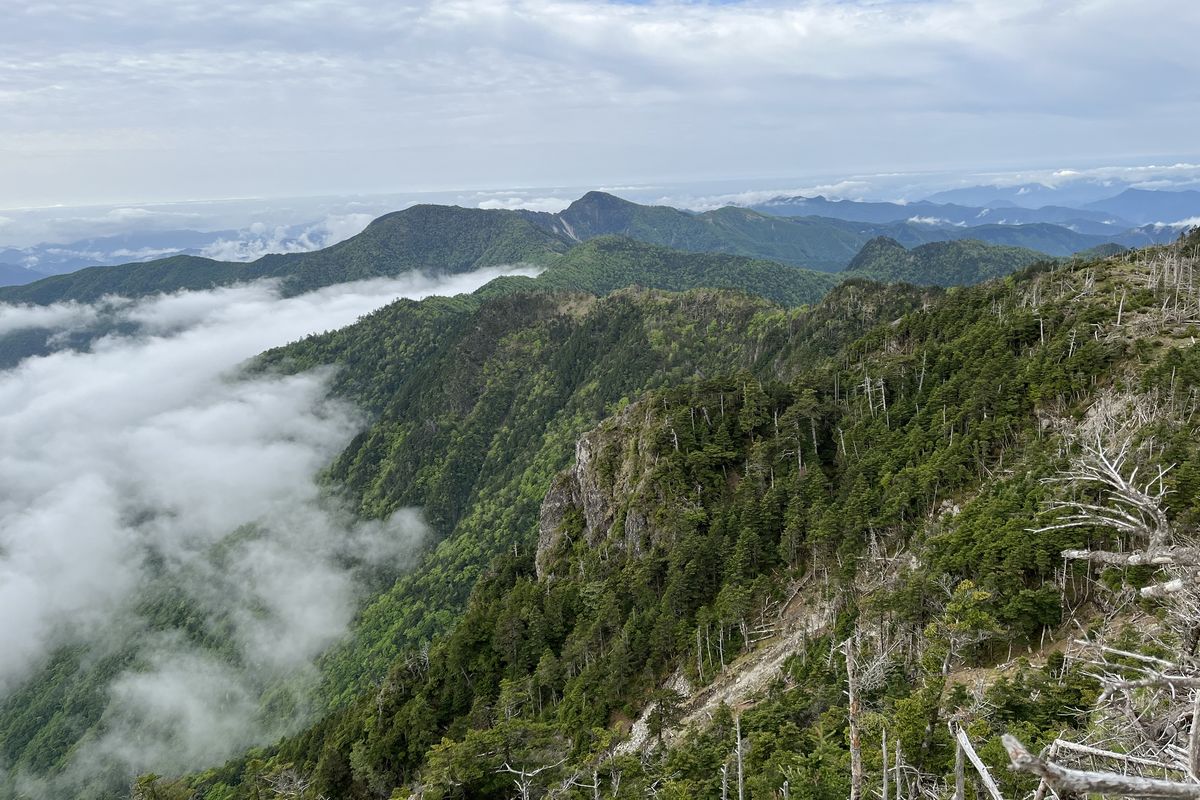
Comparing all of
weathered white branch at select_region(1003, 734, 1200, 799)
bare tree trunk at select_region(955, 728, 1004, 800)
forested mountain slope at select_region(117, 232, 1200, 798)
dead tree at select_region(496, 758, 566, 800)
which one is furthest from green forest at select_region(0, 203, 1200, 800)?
weathered white branch at select_region(1003, 734, 1200, 799)

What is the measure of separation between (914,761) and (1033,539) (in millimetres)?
20857

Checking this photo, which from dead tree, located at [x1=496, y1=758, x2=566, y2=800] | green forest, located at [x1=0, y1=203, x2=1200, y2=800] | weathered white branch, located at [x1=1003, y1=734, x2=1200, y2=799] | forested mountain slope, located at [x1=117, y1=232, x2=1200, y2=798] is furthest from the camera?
dead tree, located at [x1=496, y1=758, x2=566, y2=800]

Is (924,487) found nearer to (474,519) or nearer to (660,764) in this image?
(660,764)

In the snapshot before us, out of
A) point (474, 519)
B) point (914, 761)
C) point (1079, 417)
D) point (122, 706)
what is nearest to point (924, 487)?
point (1079, 417)

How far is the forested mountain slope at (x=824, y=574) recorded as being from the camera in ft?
127

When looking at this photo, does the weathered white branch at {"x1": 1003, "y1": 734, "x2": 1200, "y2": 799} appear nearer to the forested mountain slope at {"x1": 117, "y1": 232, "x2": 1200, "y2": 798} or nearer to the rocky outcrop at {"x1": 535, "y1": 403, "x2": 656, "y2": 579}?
the forested mountain slope at {"x1": 117, "y1": 232, "x2": 1200, "y2": 798}

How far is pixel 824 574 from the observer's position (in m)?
62.9

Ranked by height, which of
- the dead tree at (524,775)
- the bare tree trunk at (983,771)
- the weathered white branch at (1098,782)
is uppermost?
the weathered white branch at (1098,782)

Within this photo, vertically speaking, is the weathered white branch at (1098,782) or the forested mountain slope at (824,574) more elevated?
the weathered white branch at (1098,782)

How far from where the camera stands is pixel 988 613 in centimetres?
4084

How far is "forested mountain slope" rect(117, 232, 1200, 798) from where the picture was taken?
3884 centimetres

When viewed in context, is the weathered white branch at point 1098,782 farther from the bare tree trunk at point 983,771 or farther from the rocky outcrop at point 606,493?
the rocky outcrop at point 606,493

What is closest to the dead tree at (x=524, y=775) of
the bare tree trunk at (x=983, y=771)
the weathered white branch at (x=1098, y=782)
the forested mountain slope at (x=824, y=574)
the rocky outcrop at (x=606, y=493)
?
the forested mountain slope at (x=824, y=574)

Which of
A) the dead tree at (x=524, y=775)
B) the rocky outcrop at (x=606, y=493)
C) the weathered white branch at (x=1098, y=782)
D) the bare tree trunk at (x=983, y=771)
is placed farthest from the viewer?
the rocky outcrop at (x=606, y=493)
